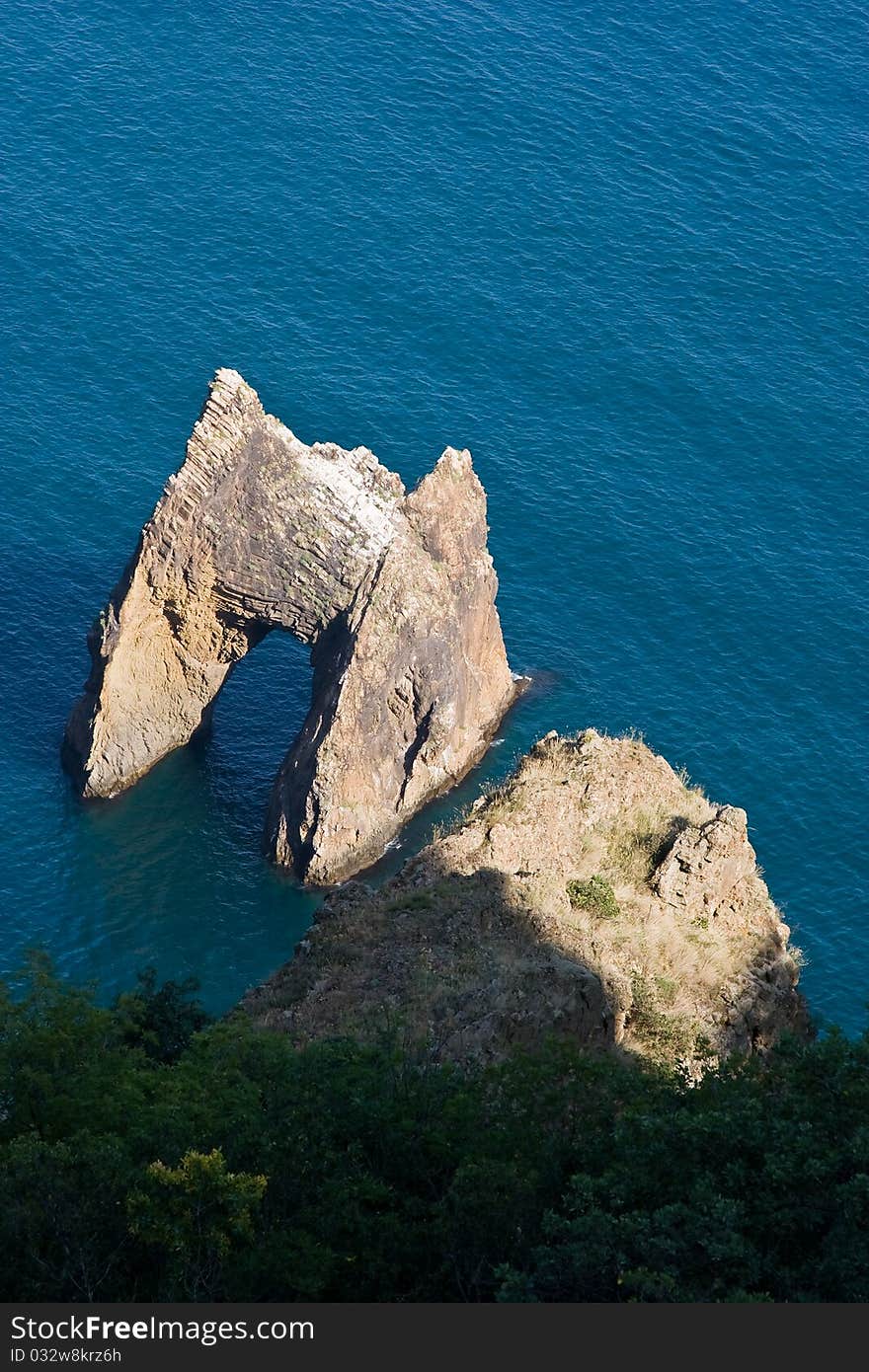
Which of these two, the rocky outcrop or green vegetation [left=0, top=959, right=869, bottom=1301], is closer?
green vegetation [left=0, top=959, right=869, bottom=1301]

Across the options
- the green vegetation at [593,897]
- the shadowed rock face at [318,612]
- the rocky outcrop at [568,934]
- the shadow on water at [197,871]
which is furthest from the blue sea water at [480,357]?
the green vegetation at [593,897]

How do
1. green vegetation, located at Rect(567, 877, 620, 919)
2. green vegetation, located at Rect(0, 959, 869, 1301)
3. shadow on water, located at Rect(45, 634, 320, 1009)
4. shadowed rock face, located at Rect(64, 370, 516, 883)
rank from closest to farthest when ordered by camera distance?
green vegetation, located at Rect(0, 959, 869, 1301), green vegetation, located at Rect(567, 877, 620, 919), shadow on water, located at Rect(45, 634, 320, 1009), shadowed rock face, located at Rect(64, 370, 516, 883)

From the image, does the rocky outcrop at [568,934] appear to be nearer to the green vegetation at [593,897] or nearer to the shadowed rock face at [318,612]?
the green vegetation at [593,897]

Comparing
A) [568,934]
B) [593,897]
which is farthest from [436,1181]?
[593,897]

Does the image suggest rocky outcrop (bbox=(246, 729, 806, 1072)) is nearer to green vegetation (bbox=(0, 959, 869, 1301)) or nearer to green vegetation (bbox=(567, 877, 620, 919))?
green vegetation (bbox=(567, 877, 620, 919))

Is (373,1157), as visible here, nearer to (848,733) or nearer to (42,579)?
(848,733)

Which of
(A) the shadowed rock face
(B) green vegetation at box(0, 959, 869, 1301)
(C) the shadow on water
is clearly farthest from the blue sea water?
(B) green vegetation at box(0, 959, 869, 1301)

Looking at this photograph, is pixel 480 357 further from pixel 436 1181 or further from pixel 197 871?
pixel 436 1181
